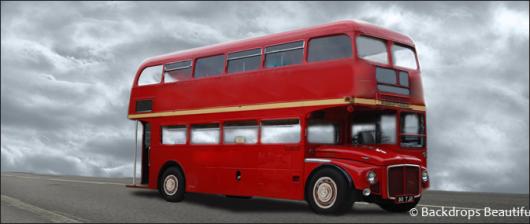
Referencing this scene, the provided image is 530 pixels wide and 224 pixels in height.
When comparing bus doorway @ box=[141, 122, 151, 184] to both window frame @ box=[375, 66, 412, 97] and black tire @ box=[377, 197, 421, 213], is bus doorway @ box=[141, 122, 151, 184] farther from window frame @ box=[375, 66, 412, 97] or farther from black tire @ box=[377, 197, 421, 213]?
window frame @ box=[375, 66, 412, 97]

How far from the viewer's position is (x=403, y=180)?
38.0 feet

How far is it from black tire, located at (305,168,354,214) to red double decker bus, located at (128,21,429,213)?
0.06 feet

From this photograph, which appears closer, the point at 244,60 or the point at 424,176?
the point at 424,176

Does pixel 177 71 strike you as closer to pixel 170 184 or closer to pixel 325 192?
pixel 170 184

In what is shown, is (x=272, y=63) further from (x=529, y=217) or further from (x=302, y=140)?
(x=529, y=217)

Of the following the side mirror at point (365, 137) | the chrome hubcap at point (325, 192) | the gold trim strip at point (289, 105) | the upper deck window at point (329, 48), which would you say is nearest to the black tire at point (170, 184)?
the gold trim strip at point (289, 105)

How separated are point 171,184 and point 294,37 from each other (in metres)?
5.16

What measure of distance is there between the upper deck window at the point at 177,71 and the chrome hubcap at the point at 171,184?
2.46 m

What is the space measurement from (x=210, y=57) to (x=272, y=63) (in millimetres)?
2276

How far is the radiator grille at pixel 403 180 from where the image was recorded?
1136cm

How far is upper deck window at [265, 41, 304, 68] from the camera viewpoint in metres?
12.3

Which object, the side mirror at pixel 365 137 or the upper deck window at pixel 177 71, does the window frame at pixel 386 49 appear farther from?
the upper deck window at pixel 177 71

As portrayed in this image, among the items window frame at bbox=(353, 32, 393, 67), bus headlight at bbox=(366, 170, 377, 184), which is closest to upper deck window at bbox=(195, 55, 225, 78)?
window frame at bbox=(353, 32, 393, 67)

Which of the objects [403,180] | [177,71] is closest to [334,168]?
[403,180]
